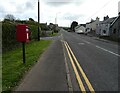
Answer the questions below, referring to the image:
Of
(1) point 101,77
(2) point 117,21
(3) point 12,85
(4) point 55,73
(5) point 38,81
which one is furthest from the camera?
(2) point 117,21

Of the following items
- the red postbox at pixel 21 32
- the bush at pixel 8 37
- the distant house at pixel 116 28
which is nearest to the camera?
the red postbox at pixel 21 32

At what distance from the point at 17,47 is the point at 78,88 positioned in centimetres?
1471

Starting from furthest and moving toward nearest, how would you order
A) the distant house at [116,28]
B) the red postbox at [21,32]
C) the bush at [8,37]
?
the distant house at [116,28], the bush at [8,37], the red postbox at [21,32]

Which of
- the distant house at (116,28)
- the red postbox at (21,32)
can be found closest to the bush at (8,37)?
the red postbox at (21,32)

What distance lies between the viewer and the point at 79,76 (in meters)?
8.96

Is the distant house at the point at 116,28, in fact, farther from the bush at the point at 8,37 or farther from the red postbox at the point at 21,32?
the red postbox at the point at 21,32

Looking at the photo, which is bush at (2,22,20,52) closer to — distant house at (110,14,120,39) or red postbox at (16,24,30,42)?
red postbox at (16,24,30,42)

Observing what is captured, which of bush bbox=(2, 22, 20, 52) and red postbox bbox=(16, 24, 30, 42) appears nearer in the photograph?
red postbox bbox=(16, 24, 30, 42)

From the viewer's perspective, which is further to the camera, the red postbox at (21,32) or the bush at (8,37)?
the bush at (8,37)

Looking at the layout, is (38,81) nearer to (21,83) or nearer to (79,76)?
(21,83)

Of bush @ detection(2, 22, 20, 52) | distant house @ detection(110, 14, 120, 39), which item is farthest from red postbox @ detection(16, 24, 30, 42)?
distant house @ detection(110, 14, 120, 39)

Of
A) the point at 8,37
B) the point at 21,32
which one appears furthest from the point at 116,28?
the point at 21,32

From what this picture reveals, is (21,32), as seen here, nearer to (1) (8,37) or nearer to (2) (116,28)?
(1) (8,37)

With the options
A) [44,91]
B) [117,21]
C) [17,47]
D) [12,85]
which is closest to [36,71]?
[12,85]
